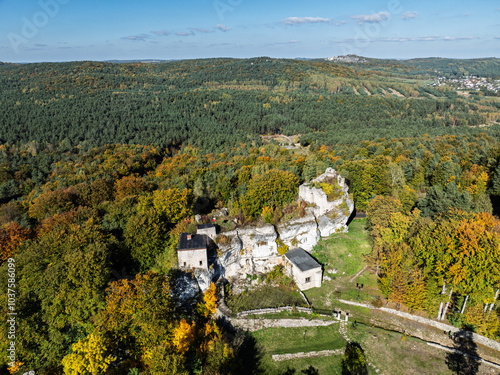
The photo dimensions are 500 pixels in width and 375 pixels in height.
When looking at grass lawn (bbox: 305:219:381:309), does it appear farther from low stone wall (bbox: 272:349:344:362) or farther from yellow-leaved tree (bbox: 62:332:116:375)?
yellow-leaved tree (bbox: 62:332:116:375)

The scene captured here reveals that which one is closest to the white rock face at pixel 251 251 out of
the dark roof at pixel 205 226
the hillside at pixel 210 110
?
the dark roof at pixel 205 226

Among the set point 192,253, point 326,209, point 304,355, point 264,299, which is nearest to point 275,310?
point 264,299

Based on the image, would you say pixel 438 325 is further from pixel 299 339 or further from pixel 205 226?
pixel 205 226

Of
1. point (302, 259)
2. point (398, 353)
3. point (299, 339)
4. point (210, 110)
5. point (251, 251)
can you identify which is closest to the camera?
point (398, 353)

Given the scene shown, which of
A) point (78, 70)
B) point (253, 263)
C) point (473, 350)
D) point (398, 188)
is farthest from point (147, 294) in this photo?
point (78, 70)

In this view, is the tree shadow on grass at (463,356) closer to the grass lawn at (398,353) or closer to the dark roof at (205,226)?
the grass lawn at (398,353)
